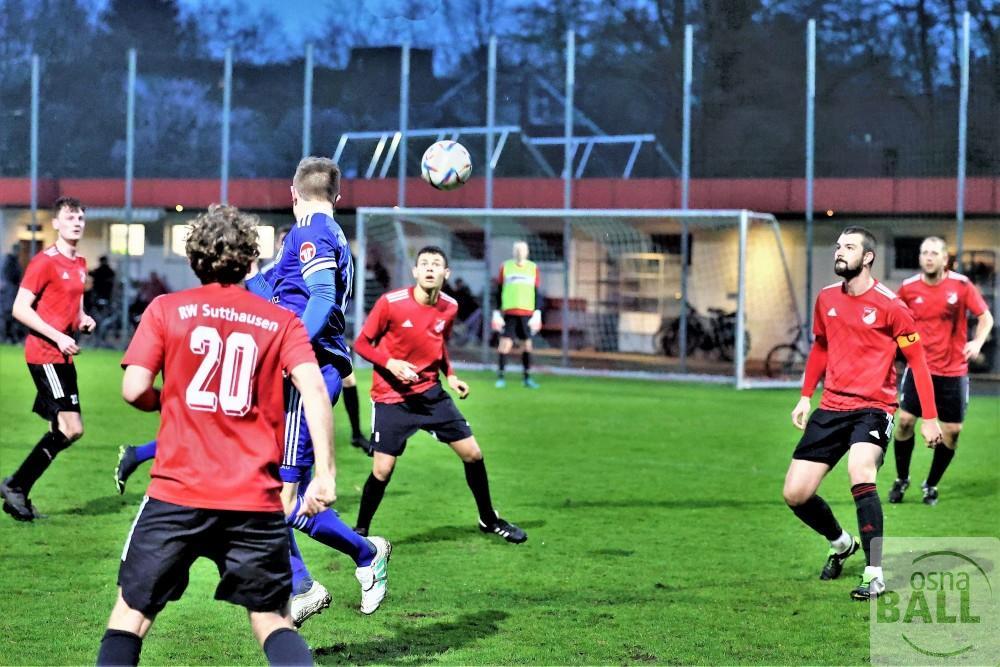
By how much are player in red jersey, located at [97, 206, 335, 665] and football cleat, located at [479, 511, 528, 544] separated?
3946mm

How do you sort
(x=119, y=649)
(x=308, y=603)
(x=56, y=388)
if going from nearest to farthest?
(x=119, y=649) < (x=308, y=603) < (x=56, y=388)

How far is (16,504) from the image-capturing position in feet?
27.2

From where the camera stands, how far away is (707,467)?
11500 mm

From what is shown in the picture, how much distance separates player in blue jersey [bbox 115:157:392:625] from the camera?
18.2 feet

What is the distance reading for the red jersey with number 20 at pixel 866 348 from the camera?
6.94 meters

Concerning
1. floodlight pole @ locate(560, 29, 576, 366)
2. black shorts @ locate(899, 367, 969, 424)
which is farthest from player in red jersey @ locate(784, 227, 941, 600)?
floodlight pole @ locate(560, 29, 576, 366)

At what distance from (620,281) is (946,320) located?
1465 centimetres

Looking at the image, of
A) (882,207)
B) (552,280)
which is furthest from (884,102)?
(552,280)

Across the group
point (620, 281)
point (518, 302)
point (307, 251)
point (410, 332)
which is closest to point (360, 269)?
point (518, 302)

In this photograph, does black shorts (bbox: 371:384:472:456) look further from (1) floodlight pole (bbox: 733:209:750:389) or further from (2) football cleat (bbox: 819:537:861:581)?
(1) floodlight pole (bbox: 733:209:750:389)

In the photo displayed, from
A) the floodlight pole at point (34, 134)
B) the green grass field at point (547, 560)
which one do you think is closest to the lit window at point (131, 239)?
the floodlight pole at point (34, 134)

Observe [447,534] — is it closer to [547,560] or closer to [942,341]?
[547,560]

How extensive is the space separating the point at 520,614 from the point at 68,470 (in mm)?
5553

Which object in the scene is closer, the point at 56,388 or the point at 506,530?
the point at 506,530
